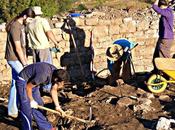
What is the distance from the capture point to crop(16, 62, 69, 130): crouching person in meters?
6.86

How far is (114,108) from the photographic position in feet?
27.7

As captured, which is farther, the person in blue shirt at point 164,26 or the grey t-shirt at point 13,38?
the person in blue shirt at point 164,26

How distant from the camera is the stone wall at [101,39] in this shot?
35.2 ft

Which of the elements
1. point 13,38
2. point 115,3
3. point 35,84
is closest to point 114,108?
point 35,84

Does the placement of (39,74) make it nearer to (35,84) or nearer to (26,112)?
(35,84)

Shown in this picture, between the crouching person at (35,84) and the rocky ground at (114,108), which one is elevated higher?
the crouching person at (35,84)

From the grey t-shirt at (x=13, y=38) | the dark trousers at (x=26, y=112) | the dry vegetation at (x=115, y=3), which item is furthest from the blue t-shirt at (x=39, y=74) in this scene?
the dry vegetation at (x=115, y=3)

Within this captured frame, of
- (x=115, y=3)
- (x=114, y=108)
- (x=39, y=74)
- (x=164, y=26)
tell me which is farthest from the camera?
(x=115, y=3)

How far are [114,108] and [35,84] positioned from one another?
1.90 metres

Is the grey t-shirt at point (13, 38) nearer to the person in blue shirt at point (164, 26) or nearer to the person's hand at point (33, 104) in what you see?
the person's hand at point (33, 104)

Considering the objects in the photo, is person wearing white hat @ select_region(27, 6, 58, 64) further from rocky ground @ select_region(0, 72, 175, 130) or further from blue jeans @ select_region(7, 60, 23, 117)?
blue jeans @ select_region(7, 60, 23, 117)

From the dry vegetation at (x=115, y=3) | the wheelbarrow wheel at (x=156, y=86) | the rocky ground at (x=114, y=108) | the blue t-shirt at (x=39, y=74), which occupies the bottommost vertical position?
the rocky ground at (x=114, y=108)

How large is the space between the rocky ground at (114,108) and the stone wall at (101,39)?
46.3 inches

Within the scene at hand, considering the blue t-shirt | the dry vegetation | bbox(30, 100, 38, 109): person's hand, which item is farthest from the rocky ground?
the dry vegetation
